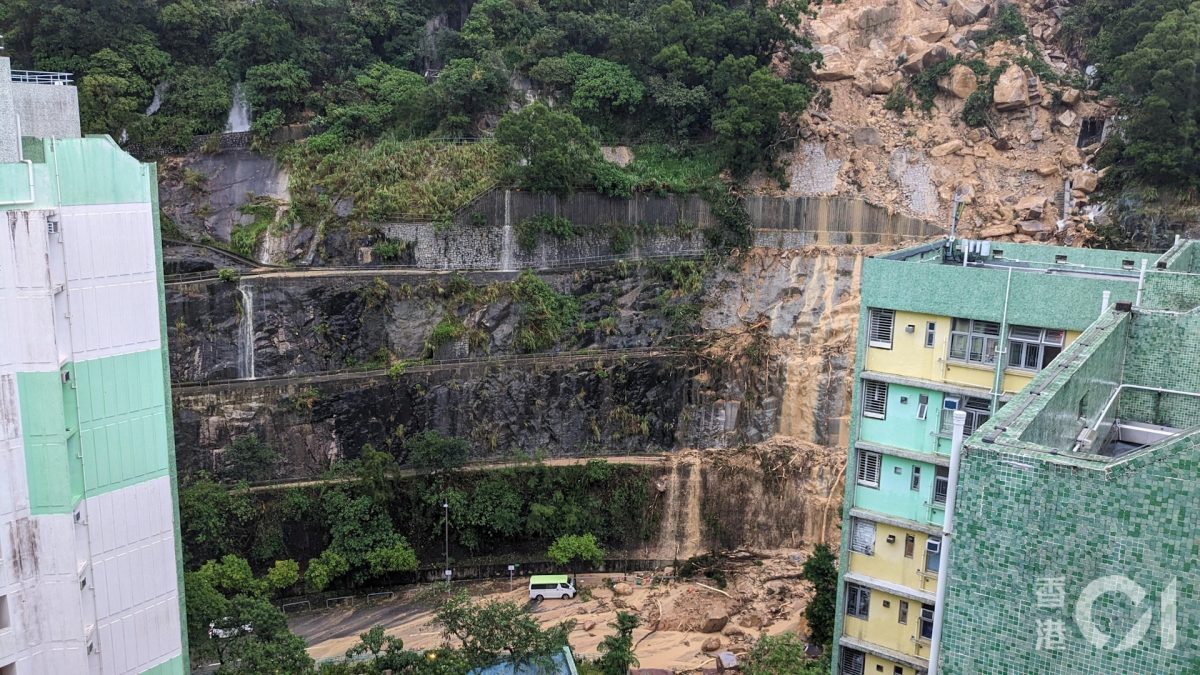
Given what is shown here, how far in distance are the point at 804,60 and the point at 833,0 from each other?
5.26 metres

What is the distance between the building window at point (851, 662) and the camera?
53.0 ft

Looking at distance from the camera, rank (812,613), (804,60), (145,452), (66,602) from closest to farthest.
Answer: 1. (66,602)
2. (145,452)
3. (812,613)
4. (804,60)

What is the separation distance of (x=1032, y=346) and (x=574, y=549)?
13.6 meters

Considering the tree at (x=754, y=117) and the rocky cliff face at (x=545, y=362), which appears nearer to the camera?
the rocky cliff face at (x=545, y=362)

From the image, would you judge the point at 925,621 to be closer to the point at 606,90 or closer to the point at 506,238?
the point at 506,238

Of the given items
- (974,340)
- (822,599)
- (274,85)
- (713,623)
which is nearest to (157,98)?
(274,85)

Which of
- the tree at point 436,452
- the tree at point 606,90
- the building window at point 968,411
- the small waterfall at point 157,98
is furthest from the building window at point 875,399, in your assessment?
the small waterfall at point 157,98

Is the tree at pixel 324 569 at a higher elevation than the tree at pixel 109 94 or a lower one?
lower

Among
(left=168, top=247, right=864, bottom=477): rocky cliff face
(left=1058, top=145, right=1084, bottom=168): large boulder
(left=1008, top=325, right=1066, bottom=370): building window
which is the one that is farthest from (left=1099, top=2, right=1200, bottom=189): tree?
(left=1008, top=325, right=1066, bottom=370): building window

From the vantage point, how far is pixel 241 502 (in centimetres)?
2292

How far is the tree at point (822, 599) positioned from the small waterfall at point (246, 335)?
15.9 metres

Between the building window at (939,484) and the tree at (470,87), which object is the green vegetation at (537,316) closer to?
the tree at (470,87)

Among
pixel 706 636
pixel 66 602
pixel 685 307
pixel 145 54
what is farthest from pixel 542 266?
pixel 66 602

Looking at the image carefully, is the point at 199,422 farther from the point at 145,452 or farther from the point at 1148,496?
the point at 1148,496
